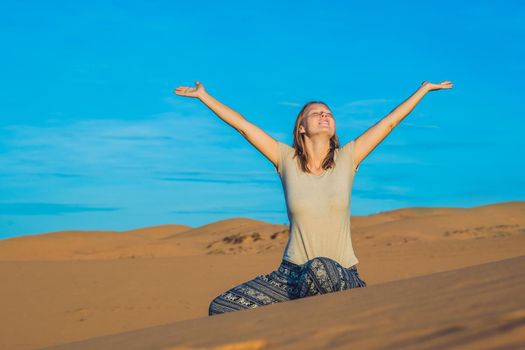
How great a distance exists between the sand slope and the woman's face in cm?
123

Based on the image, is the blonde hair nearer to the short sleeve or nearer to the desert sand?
the short sleeve

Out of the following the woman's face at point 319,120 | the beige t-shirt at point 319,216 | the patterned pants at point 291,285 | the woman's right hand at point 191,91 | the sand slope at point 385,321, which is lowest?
the sand slope at point 385,321

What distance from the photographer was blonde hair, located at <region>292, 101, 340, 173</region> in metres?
5.01

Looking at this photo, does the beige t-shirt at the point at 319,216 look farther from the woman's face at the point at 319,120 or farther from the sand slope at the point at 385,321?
the sand slope at the point at 385,321

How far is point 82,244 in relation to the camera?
2694cm

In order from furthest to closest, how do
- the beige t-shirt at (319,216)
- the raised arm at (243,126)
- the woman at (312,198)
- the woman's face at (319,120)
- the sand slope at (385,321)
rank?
1. the raised arm at (243,126)
2. the woman's face at (319,120)
3. the beige t-shirt at (319,216)
4. the woman at (312,198)
5. the sand slope at (385,321)

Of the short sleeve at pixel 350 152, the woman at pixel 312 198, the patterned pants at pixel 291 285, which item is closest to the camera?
the patterned pants at pixel 291 285

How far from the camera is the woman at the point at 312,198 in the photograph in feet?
15.3

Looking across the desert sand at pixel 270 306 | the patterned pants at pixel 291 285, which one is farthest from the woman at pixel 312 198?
the desert sand at pixel 270 306

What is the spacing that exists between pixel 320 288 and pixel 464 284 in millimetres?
1040

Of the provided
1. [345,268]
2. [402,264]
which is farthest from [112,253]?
[345,268]

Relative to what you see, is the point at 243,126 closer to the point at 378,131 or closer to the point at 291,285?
the point at 378,131

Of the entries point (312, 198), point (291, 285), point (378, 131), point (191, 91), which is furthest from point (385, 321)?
point (191, 91)

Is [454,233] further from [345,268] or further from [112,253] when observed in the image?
[345,268]
